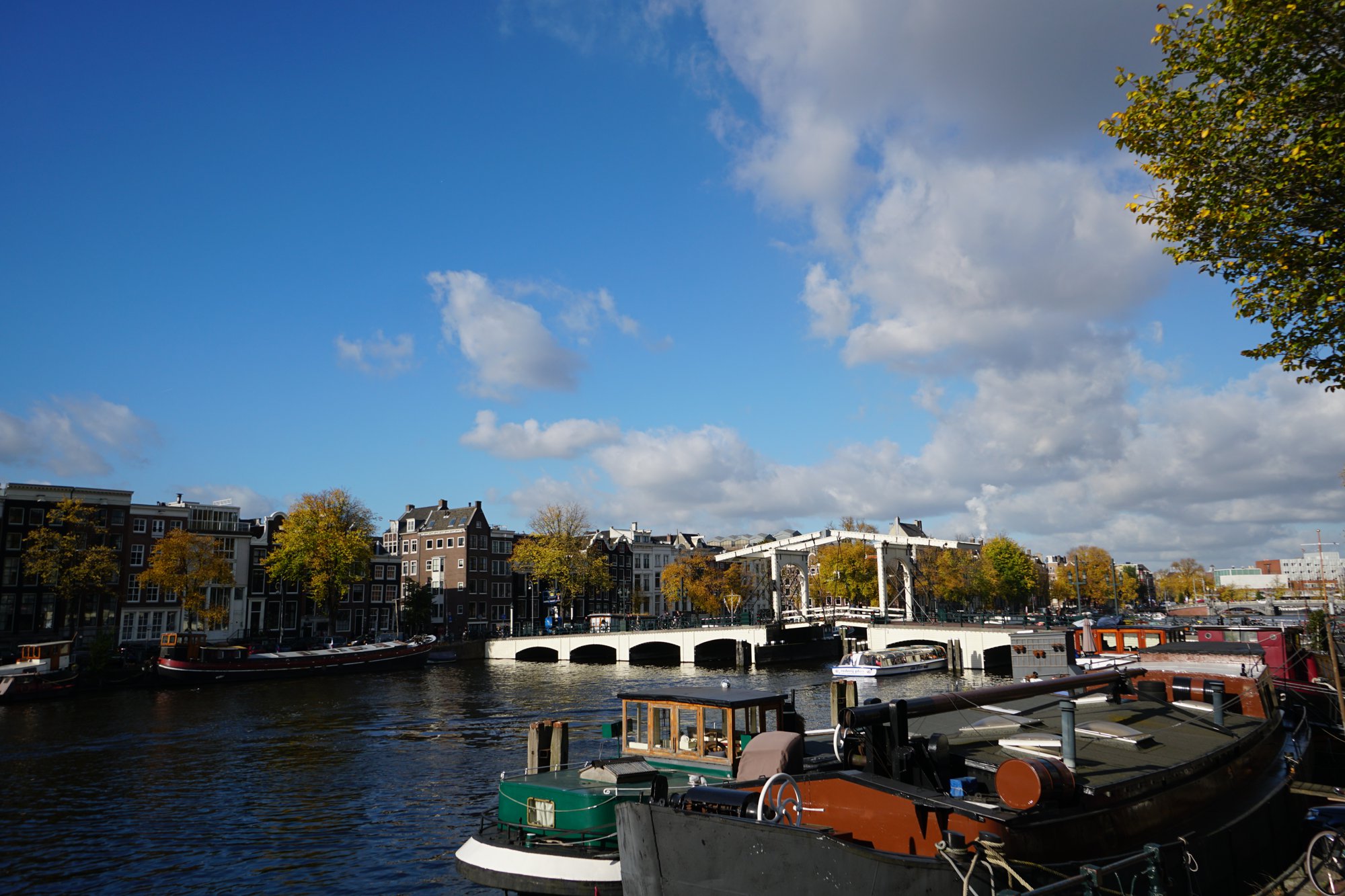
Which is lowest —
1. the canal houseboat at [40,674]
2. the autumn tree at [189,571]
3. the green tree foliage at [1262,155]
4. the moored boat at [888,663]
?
the moored boat at [888,663]

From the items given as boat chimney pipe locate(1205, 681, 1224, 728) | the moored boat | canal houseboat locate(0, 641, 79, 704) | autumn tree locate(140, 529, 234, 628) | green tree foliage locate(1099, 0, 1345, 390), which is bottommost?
the moored boat

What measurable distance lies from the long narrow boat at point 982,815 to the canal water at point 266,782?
1038cm

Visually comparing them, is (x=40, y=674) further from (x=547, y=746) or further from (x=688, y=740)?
(x=688, y=740)

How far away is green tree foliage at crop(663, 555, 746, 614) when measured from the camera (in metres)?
111

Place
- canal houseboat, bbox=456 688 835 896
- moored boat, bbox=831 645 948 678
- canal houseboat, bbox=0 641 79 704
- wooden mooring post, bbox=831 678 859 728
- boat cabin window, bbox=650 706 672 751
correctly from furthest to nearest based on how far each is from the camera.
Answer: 1. moored boat, bbox=831 645 948 678
2. canal houseboat, bbox=0 641 79 704
3. wooden mooring post, bbox=831 678 859 728
4. boat cabin window, bbox=650 706 672 751
5. canal houseboat, bbox=456 688 835 896

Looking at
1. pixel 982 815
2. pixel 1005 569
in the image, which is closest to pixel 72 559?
pixel 982 815

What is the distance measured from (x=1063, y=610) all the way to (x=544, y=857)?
124m

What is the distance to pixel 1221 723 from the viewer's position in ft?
52.3

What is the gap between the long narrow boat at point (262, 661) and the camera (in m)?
61.1

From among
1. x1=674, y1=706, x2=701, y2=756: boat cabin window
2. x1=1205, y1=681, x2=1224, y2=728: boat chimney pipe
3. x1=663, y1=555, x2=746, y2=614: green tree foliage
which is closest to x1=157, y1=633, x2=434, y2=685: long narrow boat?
x1=663, y1=555, x2=746, y2=614: green tree foliage

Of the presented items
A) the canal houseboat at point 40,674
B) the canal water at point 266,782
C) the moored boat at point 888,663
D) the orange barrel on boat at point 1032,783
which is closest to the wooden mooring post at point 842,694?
the canal water at point 266,782

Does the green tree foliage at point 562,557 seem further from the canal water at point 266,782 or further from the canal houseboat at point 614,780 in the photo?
the canal houseboat at point 614,780

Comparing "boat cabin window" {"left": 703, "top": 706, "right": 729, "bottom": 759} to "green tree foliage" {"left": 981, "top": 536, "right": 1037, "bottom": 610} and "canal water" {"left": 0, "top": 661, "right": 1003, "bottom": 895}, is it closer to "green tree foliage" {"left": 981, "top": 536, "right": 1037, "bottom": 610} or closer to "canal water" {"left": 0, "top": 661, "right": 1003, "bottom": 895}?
"canal water" {"left": 0, "top": 661, "right": 1003, "bottom": 895}

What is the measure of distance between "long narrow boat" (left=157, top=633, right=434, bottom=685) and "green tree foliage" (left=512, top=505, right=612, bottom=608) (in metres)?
22.1
